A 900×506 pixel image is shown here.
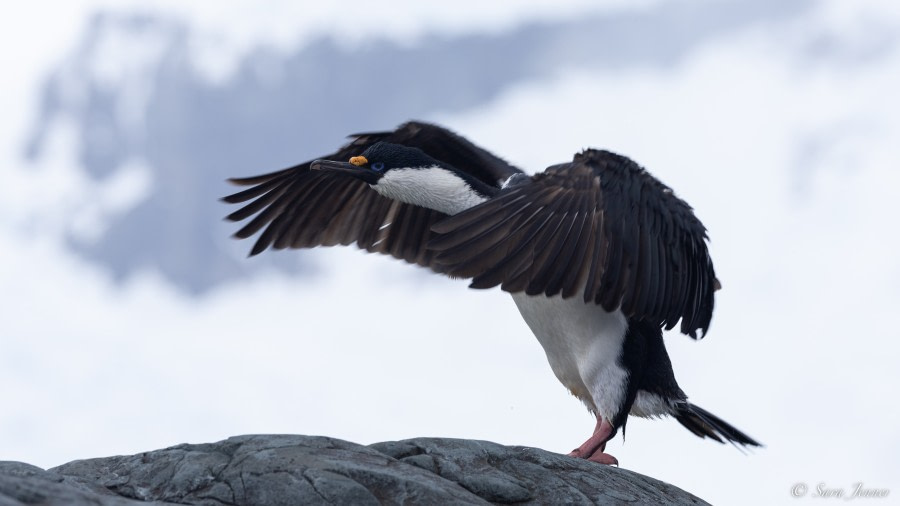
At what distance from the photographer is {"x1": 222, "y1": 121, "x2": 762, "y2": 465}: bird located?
577cm

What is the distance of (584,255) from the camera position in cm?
587

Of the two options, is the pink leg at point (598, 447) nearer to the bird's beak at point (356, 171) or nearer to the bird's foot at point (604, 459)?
the bird's foot at point (604, 459)

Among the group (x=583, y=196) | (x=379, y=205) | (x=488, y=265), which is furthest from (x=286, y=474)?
(x=379, y=205)

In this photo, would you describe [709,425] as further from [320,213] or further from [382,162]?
[320,213]

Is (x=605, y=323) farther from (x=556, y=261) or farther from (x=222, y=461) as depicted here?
(x=222, y=461)

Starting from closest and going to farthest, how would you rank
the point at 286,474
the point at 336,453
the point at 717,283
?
1. the point at 286,474
2. the point at 336,453
3. the point at 717,283

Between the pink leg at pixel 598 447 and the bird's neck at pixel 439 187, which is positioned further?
the bird's neck at pixel 439 187

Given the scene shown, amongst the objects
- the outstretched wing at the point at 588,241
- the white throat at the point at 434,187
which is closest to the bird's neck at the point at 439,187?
the white throat at the point at 434,187

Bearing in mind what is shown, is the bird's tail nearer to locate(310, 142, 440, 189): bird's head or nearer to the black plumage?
the black plumage

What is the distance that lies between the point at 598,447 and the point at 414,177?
7.65ft

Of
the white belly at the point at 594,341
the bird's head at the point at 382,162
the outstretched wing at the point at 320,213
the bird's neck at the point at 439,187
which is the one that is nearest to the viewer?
the white belly at the point at 594,341

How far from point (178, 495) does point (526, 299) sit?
2902 mm

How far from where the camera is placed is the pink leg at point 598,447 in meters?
6.66

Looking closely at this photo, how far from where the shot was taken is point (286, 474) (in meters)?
4.97
